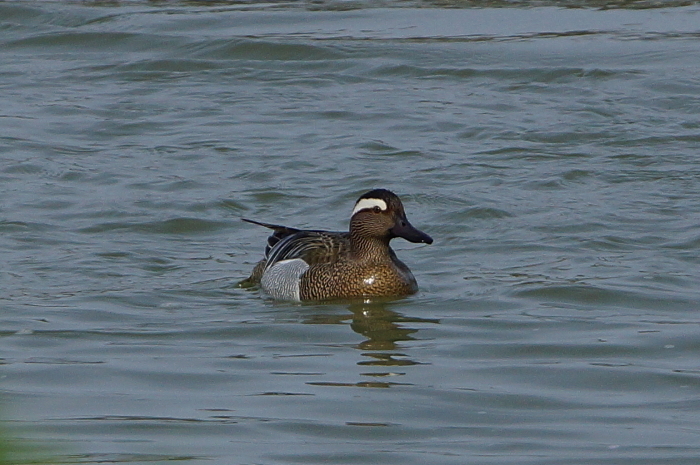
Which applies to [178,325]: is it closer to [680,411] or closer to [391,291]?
A: [391,291]

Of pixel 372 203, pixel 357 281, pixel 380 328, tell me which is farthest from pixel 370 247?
pixel 380 328

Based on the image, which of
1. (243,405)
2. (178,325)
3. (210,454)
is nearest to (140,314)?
(178,325)

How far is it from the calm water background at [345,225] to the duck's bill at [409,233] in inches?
19.1

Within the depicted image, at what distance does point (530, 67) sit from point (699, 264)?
7.86 metres

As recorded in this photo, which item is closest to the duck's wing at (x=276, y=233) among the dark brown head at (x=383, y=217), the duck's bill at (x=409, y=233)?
the dark brown head at (x=383, y=217)

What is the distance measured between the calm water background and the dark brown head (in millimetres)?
510

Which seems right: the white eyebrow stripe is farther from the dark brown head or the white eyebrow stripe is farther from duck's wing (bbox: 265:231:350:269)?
duck's wing (bbox: 265:231:350:269)

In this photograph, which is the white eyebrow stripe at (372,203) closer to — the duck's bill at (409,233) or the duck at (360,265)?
the duck at (360,265)

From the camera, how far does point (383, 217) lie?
1033cm

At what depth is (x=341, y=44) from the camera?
66.5ft

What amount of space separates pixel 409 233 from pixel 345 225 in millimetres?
2928

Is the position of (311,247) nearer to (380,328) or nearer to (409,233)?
(409,233)

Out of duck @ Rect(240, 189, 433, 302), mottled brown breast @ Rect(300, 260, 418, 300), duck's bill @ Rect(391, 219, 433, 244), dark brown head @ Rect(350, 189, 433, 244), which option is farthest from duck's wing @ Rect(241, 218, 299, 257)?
duck's bill @ Rect(391, 219, 433, 244)

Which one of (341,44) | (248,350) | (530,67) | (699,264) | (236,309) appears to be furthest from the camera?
(341,44)
